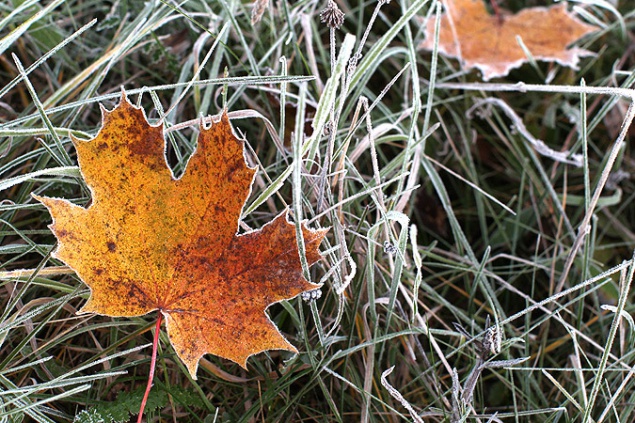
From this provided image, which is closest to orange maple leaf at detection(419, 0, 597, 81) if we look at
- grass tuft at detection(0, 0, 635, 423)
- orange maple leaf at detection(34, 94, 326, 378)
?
grass tuft at detection(0, 0, 635, 423)

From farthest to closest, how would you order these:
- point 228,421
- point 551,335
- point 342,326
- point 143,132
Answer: point 551,335 < point 342,326 < point 228,421 < point 143,132

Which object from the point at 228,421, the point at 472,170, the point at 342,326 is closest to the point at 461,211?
the point at 472,170

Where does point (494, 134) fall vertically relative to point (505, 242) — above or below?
above

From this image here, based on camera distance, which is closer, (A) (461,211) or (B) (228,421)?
(B) (228,421)

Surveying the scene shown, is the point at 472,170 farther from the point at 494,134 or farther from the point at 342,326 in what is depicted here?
the point at 342,326

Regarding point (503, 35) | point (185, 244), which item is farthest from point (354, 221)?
point (503, 35)

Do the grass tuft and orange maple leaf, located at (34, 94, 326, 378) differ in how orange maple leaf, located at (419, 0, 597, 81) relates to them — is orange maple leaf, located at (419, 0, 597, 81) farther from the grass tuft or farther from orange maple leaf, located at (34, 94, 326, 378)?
orange maple leaf, located at (34, 94, 326, 378)

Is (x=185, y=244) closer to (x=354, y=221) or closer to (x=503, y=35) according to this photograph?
(x=354, y=221)
